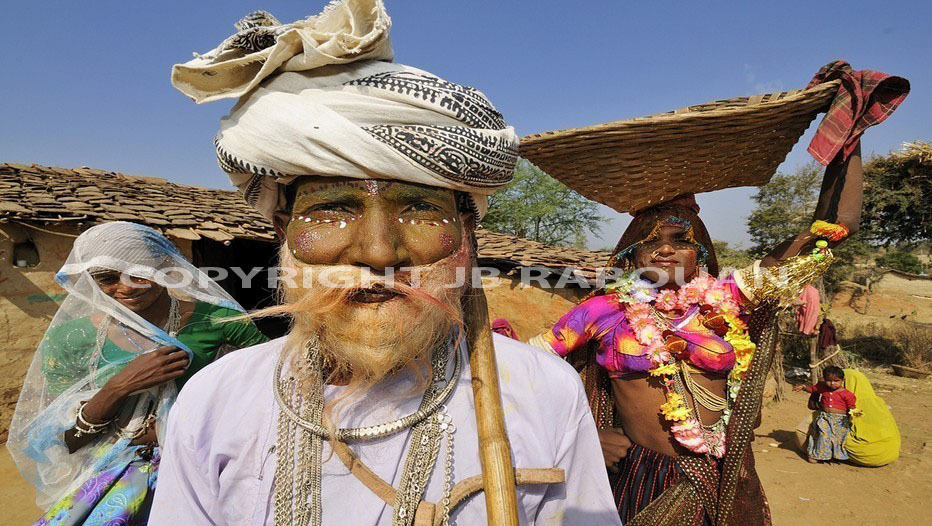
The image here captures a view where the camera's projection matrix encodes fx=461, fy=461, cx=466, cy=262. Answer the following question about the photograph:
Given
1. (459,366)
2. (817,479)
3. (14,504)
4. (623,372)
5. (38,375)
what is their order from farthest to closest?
(817,479) → (14,504) → (623,372) → (38,375) → (459,366)

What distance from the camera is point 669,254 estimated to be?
2.80 metres

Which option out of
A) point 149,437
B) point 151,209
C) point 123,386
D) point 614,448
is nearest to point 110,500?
point 149,437

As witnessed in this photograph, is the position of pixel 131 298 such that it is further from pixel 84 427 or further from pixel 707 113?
pixel 707 113

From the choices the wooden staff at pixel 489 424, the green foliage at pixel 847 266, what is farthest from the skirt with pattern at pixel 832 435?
the green foliage at pixel 847 266

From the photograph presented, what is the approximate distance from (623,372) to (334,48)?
95.1 inches

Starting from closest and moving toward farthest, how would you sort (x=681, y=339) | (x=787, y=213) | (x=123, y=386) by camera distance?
(x=123, y=386) → (x=681, y=339) → (x=787, y=213)

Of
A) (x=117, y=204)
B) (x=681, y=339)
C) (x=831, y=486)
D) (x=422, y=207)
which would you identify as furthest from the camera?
(x=117, y=204)

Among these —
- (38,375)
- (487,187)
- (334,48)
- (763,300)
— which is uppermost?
(334,48)

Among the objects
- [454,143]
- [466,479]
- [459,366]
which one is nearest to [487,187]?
[454,143]

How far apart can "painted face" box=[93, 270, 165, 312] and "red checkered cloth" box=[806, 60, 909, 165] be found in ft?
11.8

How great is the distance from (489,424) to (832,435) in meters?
7.97

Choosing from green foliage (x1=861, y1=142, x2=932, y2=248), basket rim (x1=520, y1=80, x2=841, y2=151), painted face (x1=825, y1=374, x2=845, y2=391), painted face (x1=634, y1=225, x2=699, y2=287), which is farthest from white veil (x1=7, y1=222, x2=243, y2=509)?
green foliage (x1=861, y1=142, x2=932, y2=248)

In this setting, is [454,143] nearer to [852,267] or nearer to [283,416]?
[283,416]

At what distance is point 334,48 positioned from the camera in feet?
3.96
